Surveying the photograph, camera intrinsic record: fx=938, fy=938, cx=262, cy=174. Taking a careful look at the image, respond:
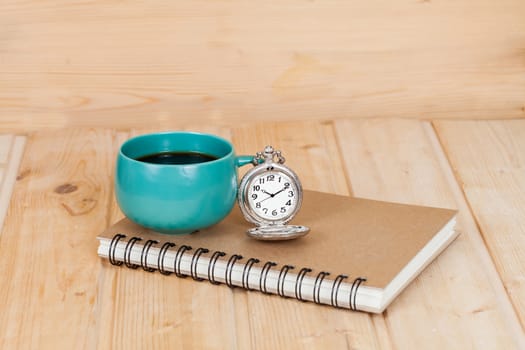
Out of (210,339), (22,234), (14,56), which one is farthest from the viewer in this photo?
(14,56)

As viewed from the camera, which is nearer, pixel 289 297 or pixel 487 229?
pixel 289 297

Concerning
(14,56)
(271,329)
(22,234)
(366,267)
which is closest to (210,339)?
(271,329)

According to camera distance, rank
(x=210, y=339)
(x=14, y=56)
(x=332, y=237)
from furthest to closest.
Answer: (x=14, y=56)
(x=332, y=237)
(x=210, y=339)

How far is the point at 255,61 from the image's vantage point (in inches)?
65.8

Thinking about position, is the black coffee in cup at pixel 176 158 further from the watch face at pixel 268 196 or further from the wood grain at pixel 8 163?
the wood grain at pixel 8 163

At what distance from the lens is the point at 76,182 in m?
1.38

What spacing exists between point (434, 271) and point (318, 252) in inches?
5.7

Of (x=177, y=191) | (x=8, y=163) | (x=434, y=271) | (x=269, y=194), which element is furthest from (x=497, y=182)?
(x=8, y=163)

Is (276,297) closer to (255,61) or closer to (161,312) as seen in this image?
(161,312)

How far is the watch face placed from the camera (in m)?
1.09

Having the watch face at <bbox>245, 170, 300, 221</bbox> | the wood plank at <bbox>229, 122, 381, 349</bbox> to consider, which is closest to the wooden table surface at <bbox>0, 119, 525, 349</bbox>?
the wood plank at <bbox>229, 122, 381, 349</bbox>

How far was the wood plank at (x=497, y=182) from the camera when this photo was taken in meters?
1.13

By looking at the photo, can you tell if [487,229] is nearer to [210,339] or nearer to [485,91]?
[210,339]

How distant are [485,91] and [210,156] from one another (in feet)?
2.56
